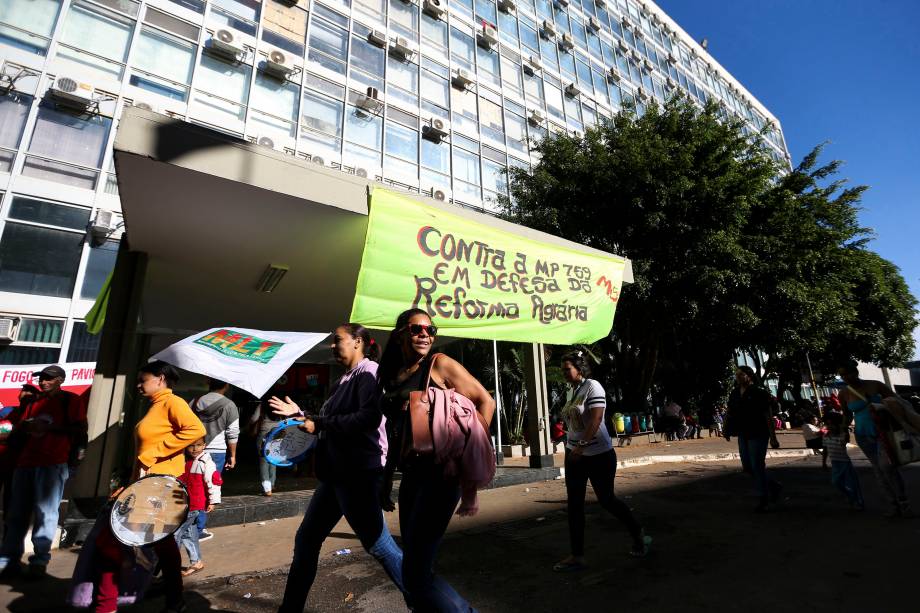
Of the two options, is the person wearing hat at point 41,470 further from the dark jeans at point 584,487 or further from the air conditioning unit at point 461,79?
the air conditioning unit at point 461,79

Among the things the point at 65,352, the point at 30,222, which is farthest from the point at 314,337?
the point at 30,222

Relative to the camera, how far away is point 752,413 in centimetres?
548

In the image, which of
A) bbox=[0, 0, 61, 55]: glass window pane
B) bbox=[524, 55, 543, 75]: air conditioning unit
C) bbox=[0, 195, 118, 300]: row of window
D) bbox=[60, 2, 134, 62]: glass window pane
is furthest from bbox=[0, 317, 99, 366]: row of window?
bbox=[524, 55, 543, 75]: air conditioning unit

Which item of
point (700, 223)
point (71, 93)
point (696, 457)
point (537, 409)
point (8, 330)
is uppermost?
point (71, 93)

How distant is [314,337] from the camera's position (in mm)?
5270

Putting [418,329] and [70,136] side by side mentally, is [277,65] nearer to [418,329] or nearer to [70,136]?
[70,136]

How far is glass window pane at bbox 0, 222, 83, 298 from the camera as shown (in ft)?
37.3

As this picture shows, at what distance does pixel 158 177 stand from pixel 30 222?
10.4 metres

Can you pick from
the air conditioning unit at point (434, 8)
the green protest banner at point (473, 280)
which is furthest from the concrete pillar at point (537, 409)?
the air conditioning unit at point (434, 8)

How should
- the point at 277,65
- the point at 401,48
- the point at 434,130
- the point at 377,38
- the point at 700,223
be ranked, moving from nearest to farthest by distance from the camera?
the point at 700,223, the point at 277,65, the point at 377,38, the point at 401,48, the point at 434,130

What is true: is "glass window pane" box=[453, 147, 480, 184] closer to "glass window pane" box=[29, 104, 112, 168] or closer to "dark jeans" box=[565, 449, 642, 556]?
"glass window pane" box=[29, 104, 112, 168]

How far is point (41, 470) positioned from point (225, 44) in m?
15.3

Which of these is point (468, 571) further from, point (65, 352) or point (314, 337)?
point (65, 352)

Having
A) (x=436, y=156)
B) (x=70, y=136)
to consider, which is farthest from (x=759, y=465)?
(x=70, y=136)
